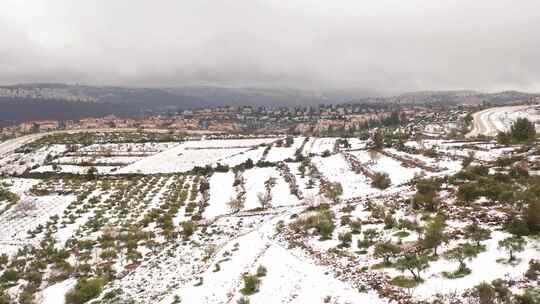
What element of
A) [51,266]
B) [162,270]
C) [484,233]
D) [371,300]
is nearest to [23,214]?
[51,266]

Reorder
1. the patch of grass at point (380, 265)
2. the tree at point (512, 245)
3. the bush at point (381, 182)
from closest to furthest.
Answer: the tree at point (512, 245) < the patch of grass at point (380, 265) < the bush at point (381, 182)

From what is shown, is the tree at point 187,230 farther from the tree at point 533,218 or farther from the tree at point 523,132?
the tree at point 523,132

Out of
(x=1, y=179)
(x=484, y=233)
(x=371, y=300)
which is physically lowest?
(x=1, y=179)

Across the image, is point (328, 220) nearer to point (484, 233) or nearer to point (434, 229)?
point (434, 229)

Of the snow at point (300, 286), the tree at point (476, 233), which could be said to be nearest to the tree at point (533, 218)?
the tree at point (476, 233)

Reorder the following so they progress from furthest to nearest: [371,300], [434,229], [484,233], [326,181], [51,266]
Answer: [326,181] → [51,266] → [434,229] → [484,233] → [371,300]

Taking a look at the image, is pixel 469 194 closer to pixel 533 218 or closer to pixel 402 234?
pixel 402 234
